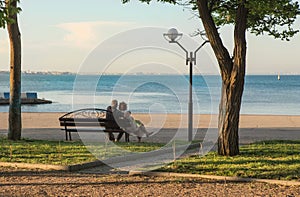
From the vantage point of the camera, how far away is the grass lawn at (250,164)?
958 cm

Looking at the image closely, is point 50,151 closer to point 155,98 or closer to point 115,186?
point 115,186

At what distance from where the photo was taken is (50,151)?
12.7m

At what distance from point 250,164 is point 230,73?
2.10 metres

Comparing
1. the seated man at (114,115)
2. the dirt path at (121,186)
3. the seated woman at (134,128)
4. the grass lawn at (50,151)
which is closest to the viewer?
the dirt path at (121,186)

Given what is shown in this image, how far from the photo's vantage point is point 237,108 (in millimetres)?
11664

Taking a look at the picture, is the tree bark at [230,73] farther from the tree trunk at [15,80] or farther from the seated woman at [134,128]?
the tree trunk at [15,80]

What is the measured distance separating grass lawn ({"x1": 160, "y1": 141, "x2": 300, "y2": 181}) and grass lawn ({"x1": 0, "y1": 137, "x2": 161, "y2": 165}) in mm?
1979

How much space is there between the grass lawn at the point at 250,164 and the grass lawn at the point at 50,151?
198 centimetres

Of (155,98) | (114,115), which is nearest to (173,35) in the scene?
(114,115)

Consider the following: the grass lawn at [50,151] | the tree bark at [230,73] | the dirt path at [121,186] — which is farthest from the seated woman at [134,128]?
the dirt path at [121,186]

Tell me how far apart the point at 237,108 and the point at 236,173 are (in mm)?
2349

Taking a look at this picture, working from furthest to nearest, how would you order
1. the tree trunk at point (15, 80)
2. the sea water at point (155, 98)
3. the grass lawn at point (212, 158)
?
the sea water at point (155, 98)
the tree trunk at point (15, 80)
the grass lawn at point (212, 158)

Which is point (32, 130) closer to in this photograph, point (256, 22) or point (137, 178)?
point (256, 22)

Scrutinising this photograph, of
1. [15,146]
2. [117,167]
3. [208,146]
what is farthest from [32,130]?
[117,167]
